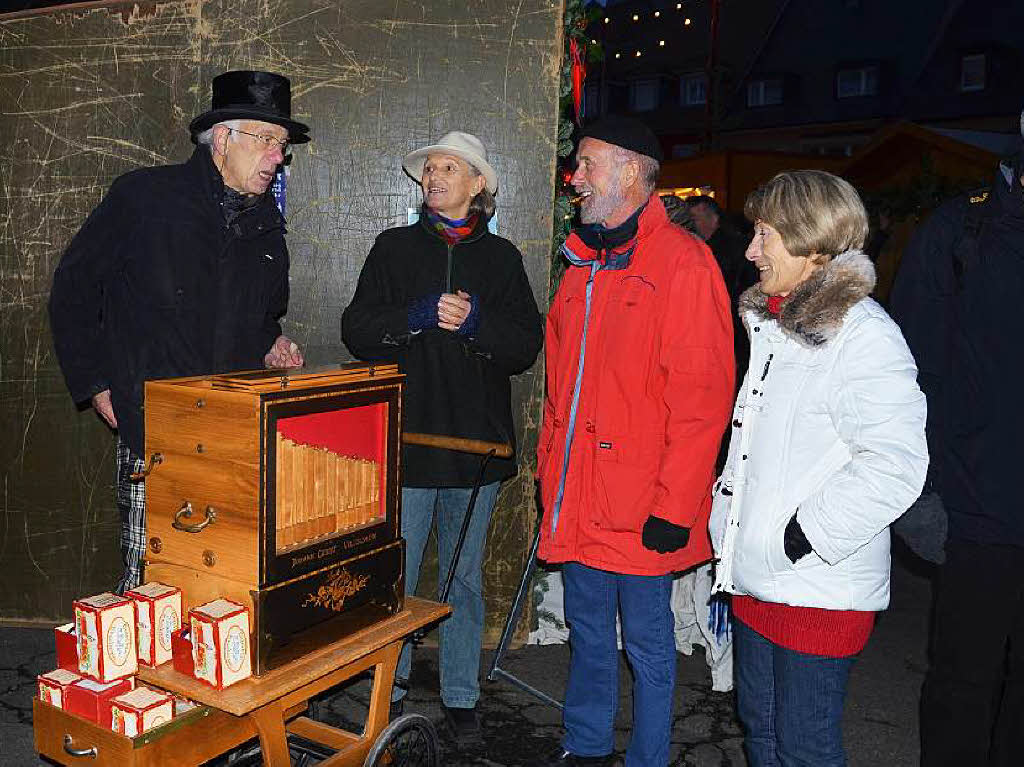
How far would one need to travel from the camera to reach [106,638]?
2221 millimetres

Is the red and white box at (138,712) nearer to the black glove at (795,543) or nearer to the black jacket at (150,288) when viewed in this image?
the black jacket at (150,288)

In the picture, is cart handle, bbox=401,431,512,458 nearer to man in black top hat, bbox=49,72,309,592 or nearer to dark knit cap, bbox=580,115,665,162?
man in black top hat, bbox=49,72,309,592

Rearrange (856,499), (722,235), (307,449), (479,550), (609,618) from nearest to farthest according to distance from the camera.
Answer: (856,499) → (307,449) → (609,618) → (479,550) → (722,235)

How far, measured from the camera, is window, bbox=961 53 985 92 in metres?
26.9

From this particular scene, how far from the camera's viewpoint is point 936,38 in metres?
28.8

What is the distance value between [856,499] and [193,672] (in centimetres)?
158

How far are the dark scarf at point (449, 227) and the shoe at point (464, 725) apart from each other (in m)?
1.74

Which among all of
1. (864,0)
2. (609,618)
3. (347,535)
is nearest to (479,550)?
(609,618)

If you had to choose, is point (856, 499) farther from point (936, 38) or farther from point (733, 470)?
point (936, 38)

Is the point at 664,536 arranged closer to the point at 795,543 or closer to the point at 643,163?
the point at 795,543

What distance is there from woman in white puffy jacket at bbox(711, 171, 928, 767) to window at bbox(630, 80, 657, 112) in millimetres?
34583

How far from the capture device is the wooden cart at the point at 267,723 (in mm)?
2146

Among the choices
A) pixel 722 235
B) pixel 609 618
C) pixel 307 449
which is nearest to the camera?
pixel 307 449

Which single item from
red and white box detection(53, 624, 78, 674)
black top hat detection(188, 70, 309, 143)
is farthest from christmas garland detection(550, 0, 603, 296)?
red and white box detection(53, 624, 78, 674)
